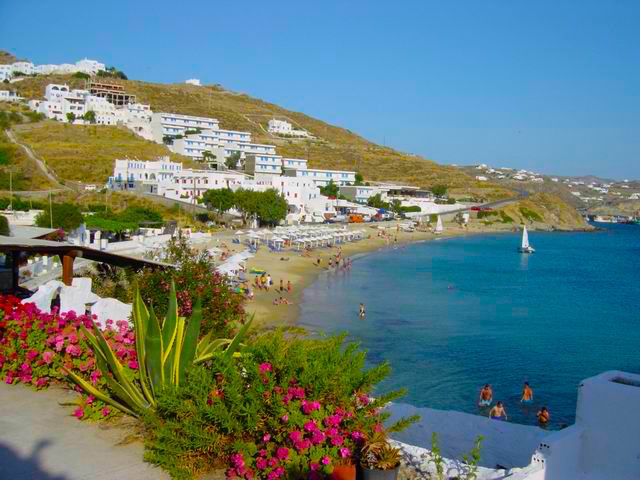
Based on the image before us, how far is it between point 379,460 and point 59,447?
303 cm

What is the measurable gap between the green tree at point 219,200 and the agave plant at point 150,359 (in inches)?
2279

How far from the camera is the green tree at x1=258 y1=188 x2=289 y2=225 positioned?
64.2 meters

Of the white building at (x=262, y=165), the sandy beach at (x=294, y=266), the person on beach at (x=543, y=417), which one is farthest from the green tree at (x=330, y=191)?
the person on beach at (x=543, y=417)

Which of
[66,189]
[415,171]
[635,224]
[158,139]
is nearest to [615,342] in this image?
[66,189]

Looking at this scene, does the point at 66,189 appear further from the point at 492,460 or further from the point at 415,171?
the point at 415,171

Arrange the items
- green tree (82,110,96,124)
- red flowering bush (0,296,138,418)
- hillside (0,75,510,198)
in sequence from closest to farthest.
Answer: red flowering bush (0,296,138,418) < green tree (82,110,96,124) < hillside (0,75,510,198)

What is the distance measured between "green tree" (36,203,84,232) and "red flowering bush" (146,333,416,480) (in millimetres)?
34934

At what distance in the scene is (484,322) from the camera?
3034 centimetres

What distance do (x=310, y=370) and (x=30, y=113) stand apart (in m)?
105

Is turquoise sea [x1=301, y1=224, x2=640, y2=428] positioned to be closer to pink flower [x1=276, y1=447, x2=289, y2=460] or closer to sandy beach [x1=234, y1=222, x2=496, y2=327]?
sandy beach [x1=234, y1=222, x2=496, y2=327]

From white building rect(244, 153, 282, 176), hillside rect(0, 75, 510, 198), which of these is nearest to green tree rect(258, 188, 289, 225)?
white building rect(244, 153, 282, 176)

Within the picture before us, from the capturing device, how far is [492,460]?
949 centimetres

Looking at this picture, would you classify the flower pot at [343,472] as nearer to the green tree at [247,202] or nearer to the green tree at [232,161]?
the green tree at [247,202]

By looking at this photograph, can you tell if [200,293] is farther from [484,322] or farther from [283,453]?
[484,322]
